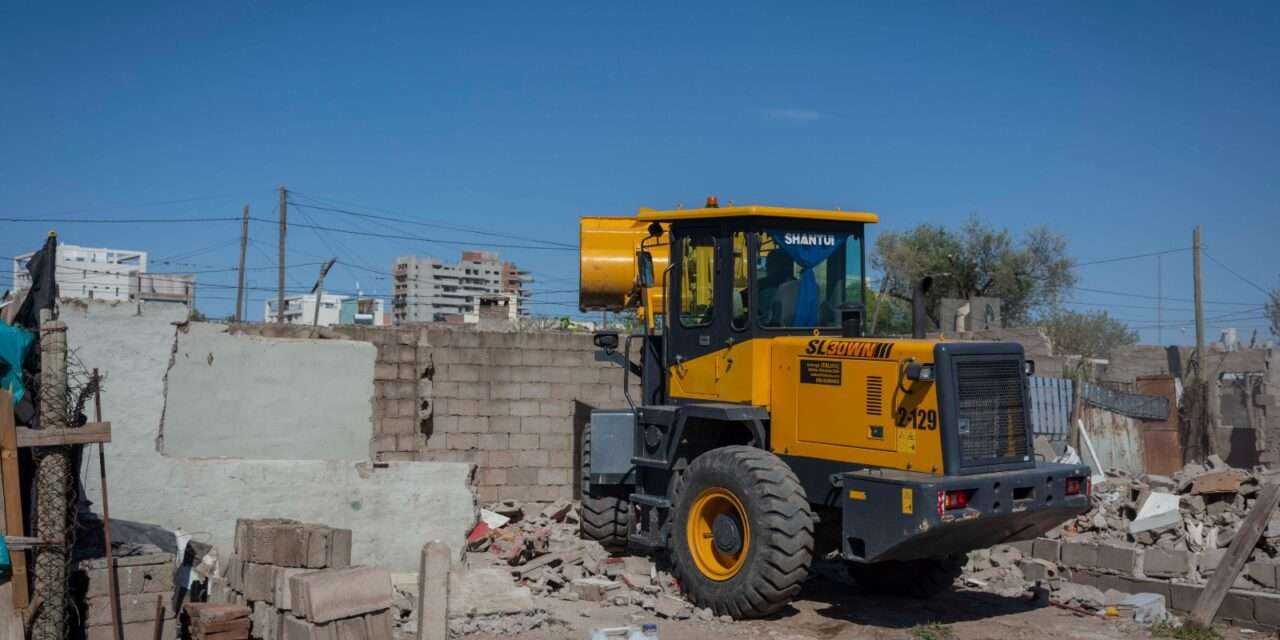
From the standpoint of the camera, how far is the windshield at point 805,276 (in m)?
9.53

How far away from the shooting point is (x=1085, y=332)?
42.0 meters

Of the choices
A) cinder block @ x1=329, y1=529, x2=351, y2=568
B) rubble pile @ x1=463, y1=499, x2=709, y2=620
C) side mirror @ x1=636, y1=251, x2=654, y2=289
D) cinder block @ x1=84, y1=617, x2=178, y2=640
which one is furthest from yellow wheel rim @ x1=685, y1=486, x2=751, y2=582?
cinder block @ x1=84, y1=617, x2=178, y2=640

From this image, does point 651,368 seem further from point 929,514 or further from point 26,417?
point 26,417

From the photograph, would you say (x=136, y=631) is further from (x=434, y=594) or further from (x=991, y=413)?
(x=991, y=413)

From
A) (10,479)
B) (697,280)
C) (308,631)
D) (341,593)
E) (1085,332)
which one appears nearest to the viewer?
(10,479)

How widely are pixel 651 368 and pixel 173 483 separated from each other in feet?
14.7

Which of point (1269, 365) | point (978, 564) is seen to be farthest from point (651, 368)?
point (1269, 365)

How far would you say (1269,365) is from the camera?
17.2 meters

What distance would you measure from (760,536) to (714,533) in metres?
0.67

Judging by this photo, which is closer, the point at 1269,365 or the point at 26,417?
the point at 26,417

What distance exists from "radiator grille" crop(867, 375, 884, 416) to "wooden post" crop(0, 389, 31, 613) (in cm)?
574

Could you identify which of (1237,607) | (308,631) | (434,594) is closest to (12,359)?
(308,631)

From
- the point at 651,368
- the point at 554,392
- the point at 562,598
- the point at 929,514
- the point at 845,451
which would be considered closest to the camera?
the point at 929,514

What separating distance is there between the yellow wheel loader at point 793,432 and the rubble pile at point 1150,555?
1272mm
